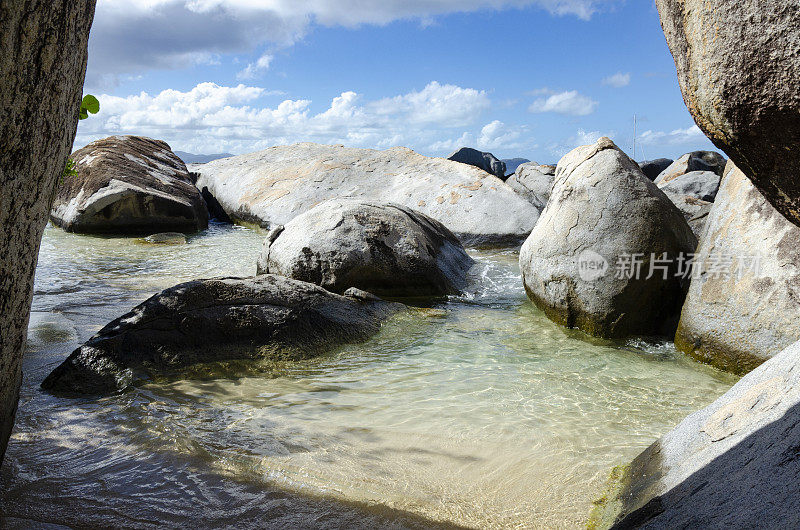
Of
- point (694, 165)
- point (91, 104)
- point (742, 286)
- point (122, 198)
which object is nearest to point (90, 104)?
point (91, 104)

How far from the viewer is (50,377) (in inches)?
151

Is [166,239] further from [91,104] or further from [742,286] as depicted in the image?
[742,286]

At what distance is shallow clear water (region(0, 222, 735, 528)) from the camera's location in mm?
2617

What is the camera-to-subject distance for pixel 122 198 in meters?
12.0

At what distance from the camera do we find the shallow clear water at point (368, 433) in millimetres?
2617

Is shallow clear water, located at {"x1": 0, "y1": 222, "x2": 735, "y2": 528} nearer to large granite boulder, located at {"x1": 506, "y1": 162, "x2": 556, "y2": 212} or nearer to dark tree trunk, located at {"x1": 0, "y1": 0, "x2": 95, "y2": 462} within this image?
dark tree trunk, located at {"x1": 0, "y1": 0, "x2": 95, "y2": 462}

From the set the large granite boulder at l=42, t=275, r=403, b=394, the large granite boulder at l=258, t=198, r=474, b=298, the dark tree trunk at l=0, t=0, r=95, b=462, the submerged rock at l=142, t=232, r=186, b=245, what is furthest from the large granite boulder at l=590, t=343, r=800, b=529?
the submerged rock at l=142, t=232, r=186, b=245

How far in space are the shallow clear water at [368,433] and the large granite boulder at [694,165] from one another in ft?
44.8

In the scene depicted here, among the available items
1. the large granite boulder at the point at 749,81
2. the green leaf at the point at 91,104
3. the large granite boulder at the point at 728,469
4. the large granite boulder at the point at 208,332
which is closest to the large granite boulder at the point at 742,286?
the large granite boulder at the point at 728,469

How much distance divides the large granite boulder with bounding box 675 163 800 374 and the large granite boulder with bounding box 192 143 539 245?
5.73 meters

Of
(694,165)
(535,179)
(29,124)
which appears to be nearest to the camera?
(29,124)

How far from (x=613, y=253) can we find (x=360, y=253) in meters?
2.57

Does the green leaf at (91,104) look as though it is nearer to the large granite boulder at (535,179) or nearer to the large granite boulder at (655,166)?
the large granite boulder at (535,179)

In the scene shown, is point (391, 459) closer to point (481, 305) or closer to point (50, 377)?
point (50, 377)
